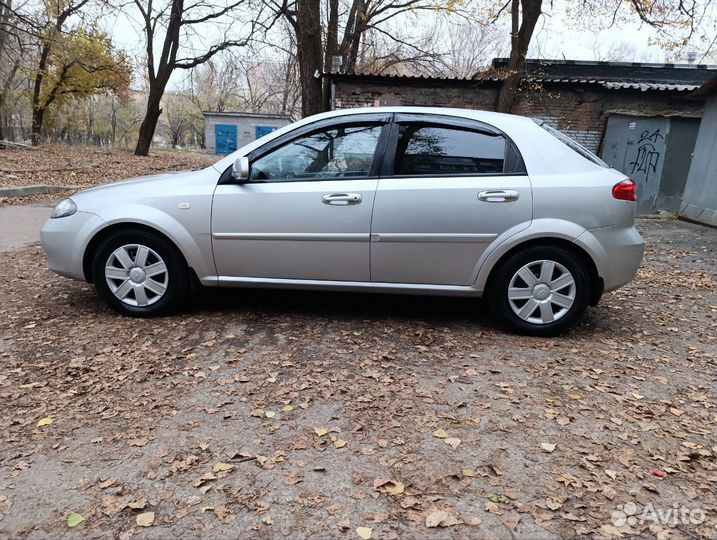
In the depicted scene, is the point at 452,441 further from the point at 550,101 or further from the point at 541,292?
the point at 550,101

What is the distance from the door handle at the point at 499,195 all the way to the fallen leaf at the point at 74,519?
300 centimetres

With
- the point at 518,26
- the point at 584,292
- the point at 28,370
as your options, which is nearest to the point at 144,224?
the point at 28,370

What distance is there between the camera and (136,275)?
4.10 meters

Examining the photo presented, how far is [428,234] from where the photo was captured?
12.5 feet

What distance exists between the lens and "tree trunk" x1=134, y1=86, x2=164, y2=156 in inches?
834

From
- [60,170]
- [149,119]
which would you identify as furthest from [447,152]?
[149,119]

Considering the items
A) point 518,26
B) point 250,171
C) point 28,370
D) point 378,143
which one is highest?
point 518,26

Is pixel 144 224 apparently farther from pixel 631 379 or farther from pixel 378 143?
pixel 631 379

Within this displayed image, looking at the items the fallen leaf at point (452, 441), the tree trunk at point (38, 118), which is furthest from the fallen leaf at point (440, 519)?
the tree trunk at point (38, 118)

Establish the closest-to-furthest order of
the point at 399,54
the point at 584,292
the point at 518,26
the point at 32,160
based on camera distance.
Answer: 1. the point at 584,292
2. the point at 518,26
3. the point at 32,160
4. the point at 399,54

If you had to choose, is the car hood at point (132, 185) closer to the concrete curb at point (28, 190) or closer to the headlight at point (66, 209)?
the headlight at point (66, 209)

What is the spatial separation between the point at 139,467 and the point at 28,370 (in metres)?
1.48

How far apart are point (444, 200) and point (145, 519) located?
270 centimetres

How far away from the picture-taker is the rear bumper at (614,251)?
12.2 feet
